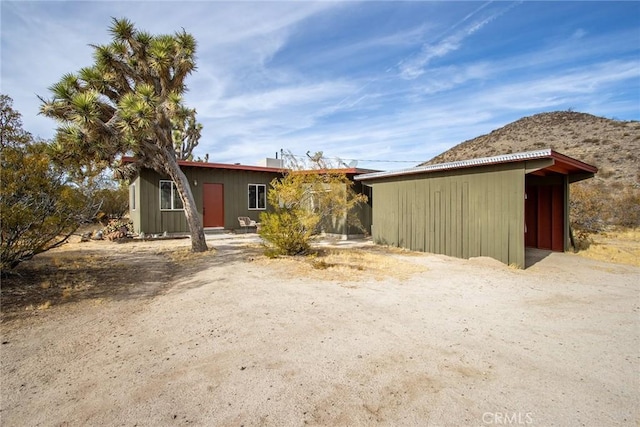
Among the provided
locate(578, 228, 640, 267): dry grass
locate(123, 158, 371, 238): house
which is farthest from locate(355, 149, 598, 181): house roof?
locate(123, 158, 371, 238): house

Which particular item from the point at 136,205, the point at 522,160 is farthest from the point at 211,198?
the point at 522,160

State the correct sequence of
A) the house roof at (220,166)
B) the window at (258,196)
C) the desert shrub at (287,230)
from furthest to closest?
the window at (258,196) → the house roof at (220,166) → the desert shrub at (287,230)

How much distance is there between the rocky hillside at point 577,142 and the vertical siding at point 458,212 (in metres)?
18.8

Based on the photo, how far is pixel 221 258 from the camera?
8102mm

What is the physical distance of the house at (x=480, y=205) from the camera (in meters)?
7.14

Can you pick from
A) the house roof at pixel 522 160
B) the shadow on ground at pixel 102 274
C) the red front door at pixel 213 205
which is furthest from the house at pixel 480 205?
the red front door at pixel 213 205

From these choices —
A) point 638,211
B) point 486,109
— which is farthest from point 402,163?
point 638,211

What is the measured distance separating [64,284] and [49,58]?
272 inches

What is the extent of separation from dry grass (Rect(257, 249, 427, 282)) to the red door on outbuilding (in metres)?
5.08

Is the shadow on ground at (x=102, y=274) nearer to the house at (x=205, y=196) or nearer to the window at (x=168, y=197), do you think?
the house at (x=205, y=196)

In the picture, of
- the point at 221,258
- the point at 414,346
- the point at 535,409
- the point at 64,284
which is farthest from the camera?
the point at 221,258

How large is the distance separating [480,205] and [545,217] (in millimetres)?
3596

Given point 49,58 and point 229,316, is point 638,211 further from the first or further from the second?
point 49,58

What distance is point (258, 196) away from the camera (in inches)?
589
